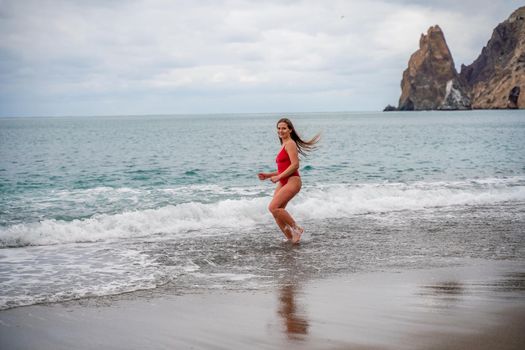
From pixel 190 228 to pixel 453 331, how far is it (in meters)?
6.99

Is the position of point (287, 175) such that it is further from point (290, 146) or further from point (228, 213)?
point (228, 213)

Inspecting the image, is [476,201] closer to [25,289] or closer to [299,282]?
[299,282]

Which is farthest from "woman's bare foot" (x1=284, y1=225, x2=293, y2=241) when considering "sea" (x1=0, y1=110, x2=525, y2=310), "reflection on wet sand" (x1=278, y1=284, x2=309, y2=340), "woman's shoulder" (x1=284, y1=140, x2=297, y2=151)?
"reflection on wet sand" (x1=278, y1=284, x2=309, y2=340)

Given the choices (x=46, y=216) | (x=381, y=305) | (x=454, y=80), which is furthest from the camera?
(x=454, y=80)

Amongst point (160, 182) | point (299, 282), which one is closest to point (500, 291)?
point (299, 282)

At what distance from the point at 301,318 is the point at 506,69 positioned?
179 m

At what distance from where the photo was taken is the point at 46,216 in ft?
41.5

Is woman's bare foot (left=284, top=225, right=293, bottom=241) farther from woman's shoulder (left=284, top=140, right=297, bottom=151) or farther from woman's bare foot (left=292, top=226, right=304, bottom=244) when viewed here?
woman's shoulder (left=284, top=140, right=297, bottom=151)

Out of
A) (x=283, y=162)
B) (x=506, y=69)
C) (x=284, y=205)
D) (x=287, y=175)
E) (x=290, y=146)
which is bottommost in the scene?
(x=284, y=205)

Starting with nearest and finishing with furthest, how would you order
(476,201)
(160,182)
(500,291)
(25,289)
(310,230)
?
1. (500,291)
2. (25,289)
3. (310,230)
4. (476,201)
5. (160,182)

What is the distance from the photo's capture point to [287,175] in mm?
8805

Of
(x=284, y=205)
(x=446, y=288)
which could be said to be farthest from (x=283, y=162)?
(x=446, y=288)

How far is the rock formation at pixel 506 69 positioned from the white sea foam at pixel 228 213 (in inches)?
6172

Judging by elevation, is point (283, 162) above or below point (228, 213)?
above
